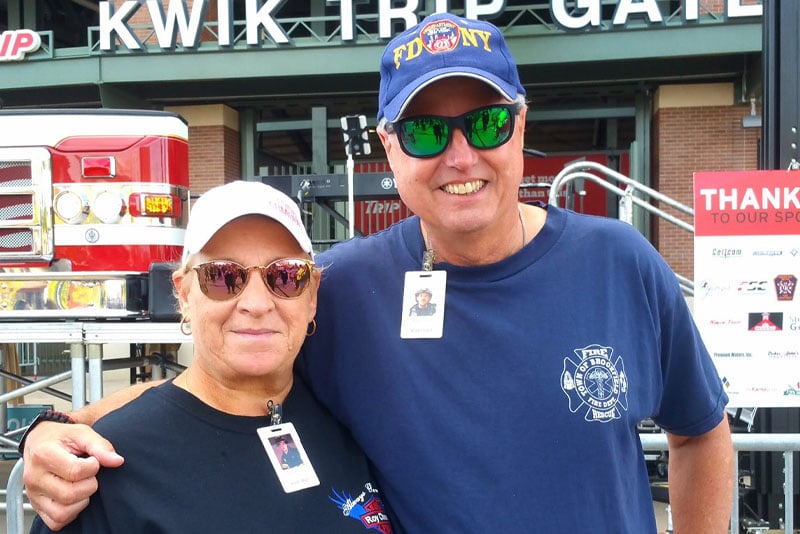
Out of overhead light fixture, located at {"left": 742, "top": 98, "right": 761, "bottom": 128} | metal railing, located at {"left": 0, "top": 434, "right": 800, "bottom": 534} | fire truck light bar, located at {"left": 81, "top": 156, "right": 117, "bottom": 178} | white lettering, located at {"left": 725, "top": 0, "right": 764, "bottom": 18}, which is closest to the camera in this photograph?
metal railing, located at {"left": 0, "top": 434, "right": 800, "bottom": 534}

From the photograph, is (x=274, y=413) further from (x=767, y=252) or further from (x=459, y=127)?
(x=767, y=252)

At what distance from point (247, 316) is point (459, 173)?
58cm

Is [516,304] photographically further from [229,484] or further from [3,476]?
[3,476]

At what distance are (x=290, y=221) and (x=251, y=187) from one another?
12cm

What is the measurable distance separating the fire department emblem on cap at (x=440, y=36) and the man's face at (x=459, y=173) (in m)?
0.07

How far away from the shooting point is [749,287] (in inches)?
165

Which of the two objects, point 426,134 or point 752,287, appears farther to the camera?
point 752,287

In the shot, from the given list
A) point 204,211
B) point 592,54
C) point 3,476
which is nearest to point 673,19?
point 592,54

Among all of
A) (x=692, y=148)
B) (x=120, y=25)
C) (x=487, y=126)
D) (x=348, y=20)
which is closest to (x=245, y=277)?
(x=487, y=126)

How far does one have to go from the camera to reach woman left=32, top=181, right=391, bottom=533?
1.45 m

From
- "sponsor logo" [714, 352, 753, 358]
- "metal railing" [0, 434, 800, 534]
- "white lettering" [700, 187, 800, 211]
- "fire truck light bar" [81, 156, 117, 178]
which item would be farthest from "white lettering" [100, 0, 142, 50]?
"sponsor logo" [714, 352, 753, 358]

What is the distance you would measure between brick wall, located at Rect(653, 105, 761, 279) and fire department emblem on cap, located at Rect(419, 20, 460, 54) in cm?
1280

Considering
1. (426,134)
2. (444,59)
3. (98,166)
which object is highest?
(98,166)

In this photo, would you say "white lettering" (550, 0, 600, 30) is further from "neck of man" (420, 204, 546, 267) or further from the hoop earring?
the hoop earring
